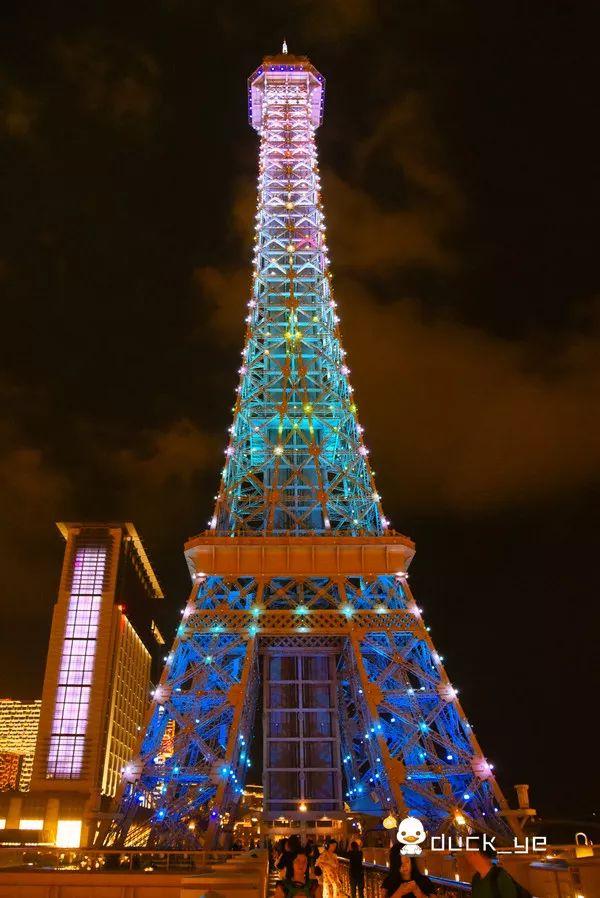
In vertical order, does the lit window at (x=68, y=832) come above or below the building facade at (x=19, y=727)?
below

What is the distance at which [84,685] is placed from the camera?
82.2 meters

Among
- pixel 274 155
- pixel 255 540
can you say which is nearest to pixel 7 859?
pixel 255 540

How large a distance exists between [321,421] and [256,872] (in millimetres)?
32121

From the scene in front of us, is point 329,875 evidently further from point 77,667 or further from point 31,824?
point 77,667

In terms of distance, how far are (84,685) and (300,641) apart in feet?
171

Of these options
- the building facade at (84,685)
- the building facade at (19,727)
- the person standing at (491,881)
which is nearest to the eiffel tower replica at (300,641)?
the person standing at (491,881)

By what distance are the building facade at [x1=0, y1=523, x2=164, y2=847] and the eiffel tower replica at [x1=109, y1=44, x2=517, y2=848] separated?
102 feet

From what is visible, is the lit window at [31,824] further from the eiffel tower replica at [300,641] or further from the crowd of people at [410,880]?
the crowd of people at [410,880]

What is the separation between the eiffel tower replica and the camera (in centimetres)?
3058

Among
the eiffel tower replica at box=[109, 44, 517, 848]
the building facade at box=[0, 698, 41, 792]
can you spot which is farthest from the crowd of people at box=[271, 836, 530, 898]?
the building facade at box=[0, 698, 41, 792]

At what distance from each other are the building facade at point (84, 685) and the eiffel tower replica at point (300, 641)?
3106 centimetres

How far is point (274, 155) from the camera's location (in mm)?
53969

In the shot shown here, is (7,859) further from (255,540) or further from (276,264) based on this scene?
(276,264)

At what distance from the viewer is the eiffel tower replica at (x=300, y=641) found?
30.6 metres
